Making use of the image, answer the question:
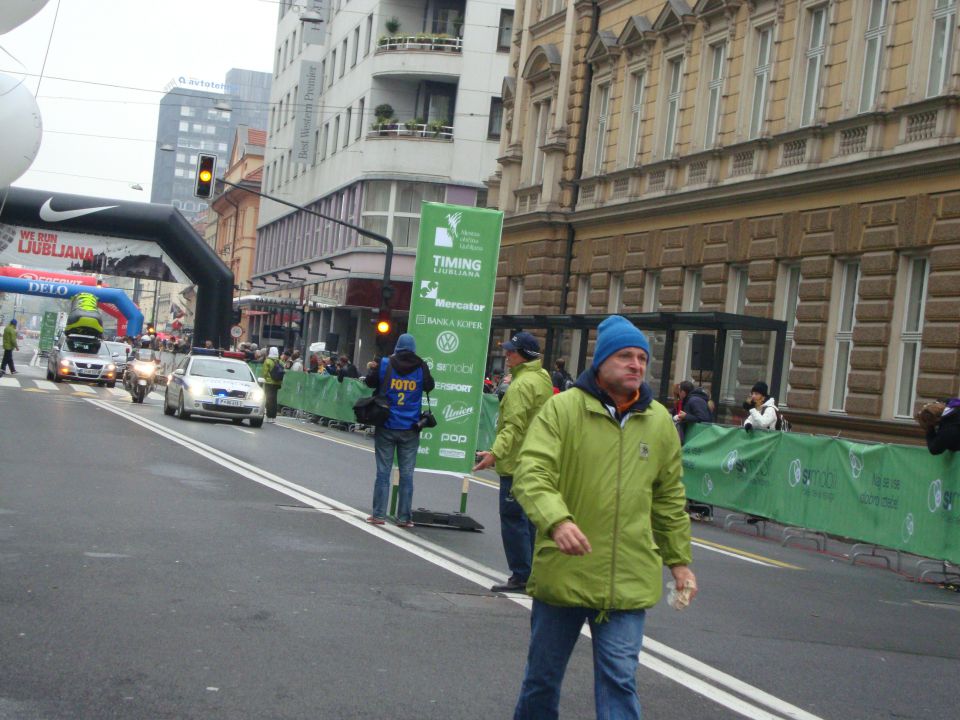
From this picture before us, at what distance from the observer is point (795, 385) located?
25.8 m

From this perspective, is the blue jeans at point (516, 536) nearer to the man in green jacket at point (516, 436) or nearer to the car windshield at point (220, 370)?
the man in green jacket at point (516, 436)

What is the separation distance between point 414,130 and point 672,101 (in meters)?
25.6

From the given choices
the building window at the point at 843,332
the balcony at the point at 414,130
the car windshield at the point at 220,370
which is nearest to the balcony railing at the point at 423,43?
the balcony at the point at 414,130

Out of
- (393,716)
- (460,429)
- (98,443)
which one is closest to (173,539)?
(460,429)

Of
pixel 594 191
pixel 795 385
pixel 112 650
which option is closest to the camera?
pixel 112 650

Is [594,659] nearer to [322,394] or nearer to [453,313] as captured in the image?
[453,313]

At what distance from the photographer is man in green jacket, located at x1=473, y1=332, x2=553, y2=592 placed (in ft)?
32.9

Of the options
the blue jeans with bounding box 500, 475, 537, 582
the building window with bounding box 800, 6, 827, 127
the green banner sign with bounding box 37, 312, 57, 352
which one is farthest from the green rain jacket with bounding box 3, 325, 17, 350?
the green banner sign with bounding box 37, 312, 57, 352

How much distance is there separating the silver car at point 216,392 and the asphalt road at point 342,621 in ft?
45.8

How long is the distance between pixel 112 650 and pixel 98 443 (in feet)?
47.8

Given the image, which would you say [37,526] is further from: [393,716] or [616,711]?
[616,711]

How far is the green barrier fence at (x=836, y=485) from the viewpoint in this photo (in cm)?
1455

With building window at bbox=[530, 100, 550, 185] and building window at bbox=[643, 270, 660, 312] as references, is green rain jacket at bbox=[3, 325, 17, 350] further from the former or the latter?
building window at bbox=[643, 270, 660, 312]

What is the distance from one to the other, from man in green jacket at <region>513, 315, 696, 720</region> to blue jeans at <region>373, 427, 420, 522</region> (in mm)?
8514
